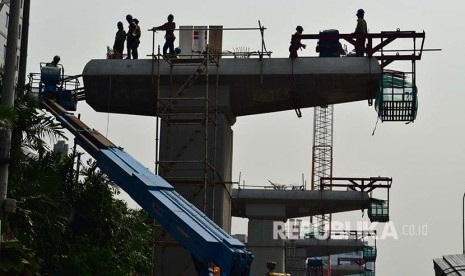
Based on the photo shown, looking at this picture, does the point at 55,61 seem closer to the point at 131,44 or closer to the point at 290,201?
the point at 131,44

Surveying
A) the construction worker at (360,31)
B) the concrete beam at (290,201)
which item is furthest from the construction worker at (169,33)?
the concrete beam at (290,201)

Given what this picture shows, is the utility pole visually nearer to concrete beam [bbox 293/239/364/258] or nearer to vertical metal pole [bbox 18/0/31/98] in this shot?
vertical metal pole [bbox 18/0/31/98]

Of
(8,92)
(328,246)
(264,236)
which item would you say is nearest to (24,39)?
(8,92)

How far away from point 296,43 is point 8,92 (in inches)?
636

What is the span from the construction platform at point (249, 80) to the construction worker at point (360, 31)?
0.62 metres

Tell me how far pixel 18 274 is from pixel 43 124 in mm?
7413

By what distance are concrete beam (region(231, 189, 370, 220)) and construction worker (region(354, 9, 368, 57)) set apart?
22943mm

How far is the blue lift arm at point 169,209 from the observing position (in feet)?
73.3

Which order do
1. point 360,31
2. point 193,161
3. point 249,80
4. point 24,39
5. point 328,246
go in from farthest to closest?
point 328,246 < point 360,31 < point 249,80 < point 193,161 < point 24,39

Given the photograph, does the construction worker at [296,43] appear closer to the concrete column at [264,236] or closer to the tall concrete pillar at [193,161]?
the tall concrete pillar at [193,161]

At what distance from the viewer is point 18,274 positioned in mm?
20188

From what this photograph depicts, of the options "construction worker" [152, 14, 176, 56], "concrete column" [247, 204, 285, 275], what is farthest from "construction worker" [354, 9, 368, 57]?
"concrete column" [247, 204, 285, 275]

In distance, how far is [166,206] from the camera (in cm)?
2447

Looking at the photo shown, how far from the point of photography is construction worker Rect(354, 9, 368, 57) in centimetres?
3441
